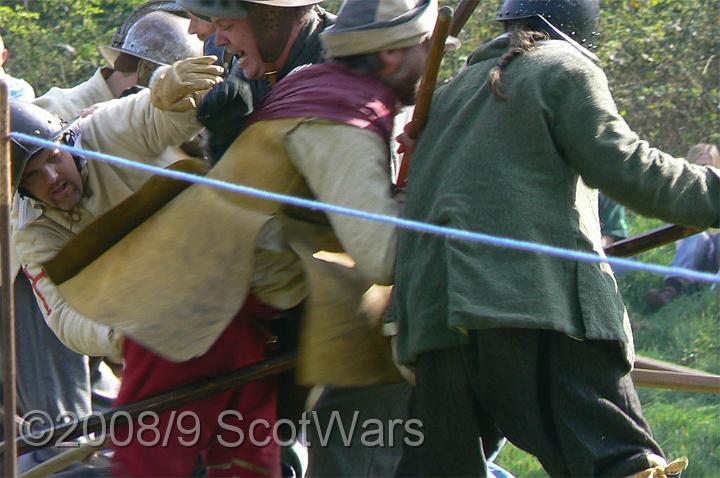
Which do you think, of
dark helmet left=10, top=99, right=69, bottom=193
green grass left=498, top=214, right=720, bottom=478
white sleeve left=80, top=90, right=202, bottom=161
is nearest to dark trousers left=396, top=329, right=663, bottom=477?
white sleeve left=80, top=90, right=202, bottom=161

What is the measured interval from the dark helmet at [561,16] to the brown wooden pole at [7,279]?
Result: 1.37 meters

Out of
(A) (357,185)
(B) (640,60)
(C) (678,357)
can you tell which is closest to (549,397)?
(A) (357,185)

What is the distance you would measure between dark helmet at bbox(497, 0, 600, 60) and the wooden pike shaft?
0.66ft

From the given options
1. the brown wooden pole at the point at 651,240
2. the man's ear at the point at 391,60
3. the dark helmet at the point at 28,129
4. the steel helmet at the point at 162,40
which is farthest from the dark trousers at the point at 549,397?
the steel helmet at the point at 162,40

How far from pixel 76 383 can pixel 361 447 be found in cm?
150

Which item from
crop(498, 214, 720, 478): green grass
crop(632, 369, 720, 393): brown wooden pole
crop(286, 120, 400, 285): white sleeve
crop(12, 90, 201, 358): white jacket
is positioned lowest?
crop(498, 214, 720, 478): green grass

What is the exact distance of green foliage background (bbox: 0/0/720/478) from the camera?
9406mm

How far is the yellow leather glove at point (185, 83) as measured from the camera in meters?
4.10

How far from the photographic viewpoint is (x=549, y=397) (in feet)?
12.0

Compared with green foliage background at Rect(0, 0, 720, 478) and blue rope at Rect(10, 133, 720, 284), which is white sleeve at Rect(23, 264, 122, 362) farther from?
green foliage background at Rect(0, 0, 720, 478)

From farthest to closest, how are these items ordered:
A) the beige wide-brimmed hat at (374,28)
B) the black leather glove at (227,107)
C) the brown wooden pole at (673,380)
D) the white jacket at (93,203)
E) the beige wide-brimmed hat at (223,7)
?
the brown wooden pole at (673,380), the white jacket at (93,203), the beige wide-brimmed hat at (223,7), the black leather glove at (227,107), the beige wide-brimmed hat at (374,28)

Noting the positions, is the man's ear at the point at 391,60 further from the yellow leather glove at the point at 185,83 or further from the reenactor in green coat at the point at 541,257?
the yellow leather glove at the point at 185,83

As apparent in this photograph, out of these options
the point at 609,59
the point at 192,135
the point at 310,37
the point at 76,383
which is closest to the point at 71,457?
the point at 76,383

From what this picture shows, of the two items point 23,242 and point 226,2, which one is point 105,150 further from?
point 226,2
